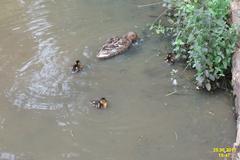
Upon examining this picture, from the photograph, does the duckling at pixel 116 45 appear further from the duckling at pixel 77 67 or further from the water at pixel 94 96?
the duckling at pixel 77 67

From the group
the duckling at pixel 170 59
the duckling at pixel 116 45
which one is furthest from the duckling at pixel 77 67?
the duckling at pixel 170 59

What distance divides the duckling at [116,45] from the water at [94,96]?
0.41 ft

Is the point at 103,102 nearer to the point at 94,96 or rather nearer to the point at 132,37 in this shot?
the point at 94,96

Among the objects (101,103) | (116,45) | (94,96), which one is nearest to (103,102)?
(101,103)

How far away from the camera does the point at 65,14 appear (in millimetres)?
8695

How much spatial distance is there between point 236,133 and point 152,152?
1.15 meters

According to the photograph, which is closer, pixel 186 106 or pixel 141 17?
pixel 186 106

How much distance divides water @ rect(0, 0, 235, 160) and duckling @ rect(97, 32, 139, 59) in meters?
0.12

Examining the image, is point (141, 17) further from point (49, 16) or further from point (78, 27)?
point (49, 16)

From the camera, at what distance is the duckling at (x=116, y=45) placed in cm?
707

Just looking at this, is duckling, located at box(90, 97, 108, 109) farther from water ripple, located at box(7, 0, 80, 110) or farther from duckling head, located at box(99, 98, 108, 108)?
water ripple, located at box(7, 0, 80, 110)

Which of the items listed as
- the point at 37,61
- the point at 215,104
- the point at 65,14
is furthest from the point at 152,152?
the point at 65,14

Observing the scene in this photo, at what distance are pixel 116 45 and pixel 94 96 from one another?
1278 mm

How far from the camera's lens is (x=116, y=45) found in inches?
283
